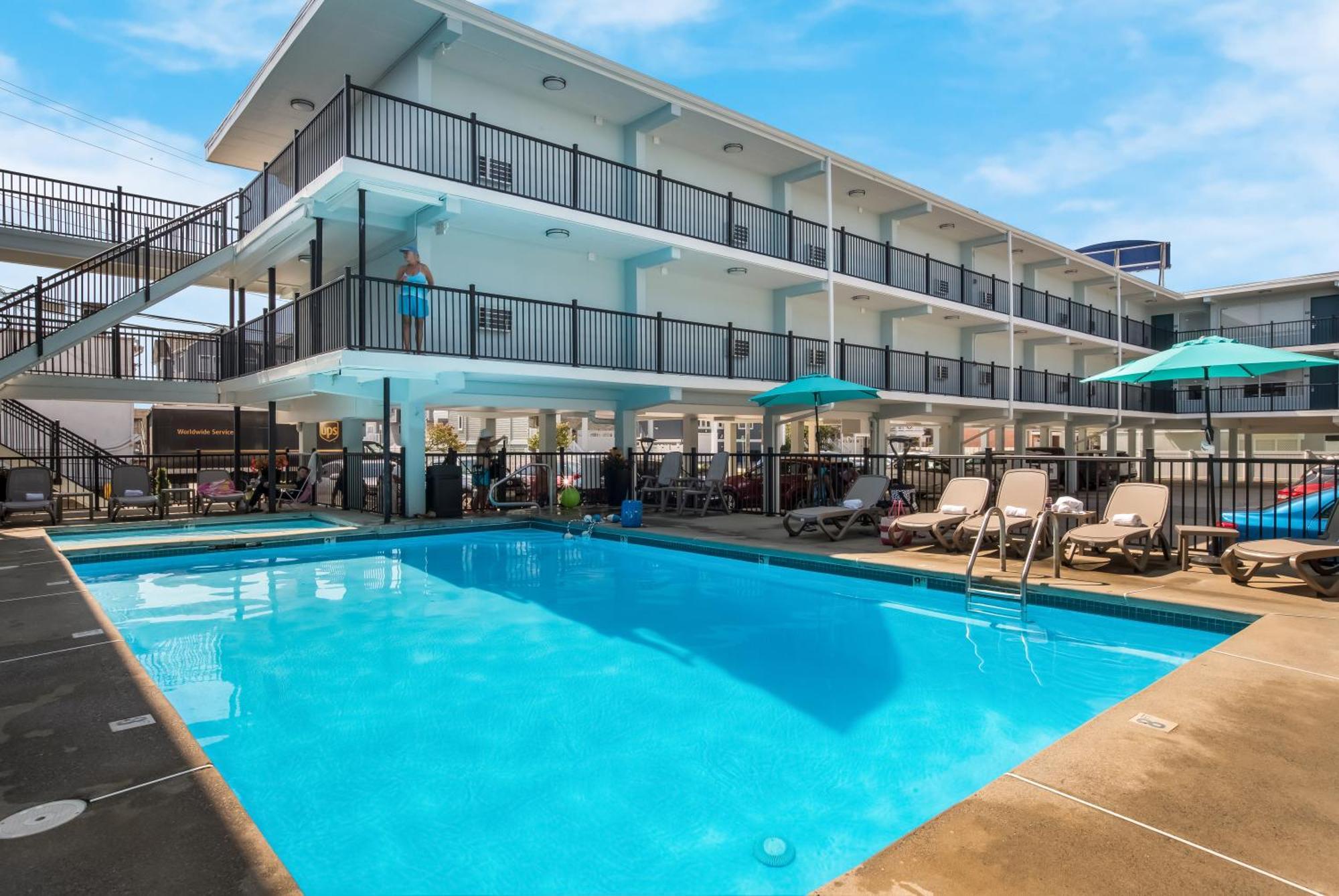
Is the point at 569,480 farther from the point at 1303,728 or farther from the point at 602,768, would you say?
the point at 1303,728

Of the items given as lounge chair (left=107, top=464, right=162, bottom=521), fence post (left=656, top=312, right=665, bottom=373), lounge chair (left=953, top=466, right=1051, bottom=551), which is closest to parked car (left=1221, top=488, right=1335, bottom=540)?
lounge chair (left=953, top=466, right=1051, bottom=551)

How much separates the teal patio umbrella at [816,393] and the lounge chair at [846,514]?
1.57 metres

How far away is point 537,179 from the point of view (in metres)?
13.6

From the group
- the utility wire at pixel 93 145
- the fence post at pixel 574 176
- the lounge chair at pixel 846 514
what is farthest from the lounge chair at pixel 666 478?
the utility wire at pixel 93 145

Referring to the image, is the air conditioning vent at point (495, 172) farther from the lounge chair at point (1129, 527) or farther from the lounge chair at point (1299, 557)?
the lounge chair at point (1299, 557)

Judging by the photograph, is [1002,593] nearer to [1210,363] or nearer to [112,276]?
[1210,363]

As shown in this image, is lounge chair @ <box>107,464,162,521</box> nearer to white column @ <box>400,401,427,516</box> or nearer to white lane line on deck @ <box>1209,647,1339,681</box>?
white column @ <box>400,401,427,516</box>

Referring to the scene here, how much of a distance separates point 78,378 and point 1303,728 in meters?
16.4

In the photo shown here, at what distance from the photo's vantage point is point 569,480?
16.7 m

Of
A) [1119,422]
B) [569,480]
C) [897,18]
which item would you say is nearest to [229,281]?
[569,480]

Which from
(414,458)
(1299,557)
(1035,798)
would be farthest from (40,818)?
(414,458)

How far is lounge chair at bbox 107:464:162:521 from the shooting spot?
11.9m

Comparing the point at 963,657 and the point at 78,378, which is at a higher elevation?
the point at 78,378

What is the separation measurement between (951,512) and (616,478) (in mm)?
7489
